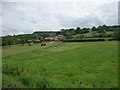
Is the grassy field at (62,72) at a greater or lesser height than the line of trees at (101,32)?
lesser

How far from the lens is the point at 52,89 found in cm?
1124

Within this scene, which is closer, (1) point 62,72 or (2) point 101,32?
(1) point 62,72

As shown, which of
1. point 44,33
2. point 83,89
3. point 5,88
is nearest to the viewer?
point 5,88

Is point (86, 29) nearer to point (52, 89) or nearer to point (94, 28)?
point (94, 28)

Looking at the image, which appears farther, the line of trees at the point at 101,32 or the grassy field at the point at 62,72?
the line of trees at the point at 101,32

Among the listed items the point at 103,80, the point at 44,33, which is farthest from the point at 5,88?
the point at 44,33

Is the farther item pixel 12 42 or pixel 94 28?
pixel 94 28

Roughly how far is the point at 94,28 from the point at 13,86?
12735 centimetres

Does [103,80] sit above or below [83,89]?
below

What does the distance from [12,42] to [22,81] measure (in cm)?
7780

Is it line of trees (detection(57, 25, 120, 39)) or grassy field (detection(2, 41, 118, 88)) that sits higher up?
line of trees (detection(57, 25, 120, 39))

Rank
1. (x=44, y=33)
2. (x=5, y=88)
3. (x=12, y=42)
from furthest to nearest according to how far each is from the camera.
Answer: (x=44, y=33) < (x=12, y=42) < (x=5, y=88)

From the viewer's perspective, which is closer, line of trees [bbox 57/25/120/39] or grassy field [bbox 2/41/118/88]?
grassy field [bbox 2/41/118/88]

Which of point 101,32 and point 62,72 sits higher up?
point 101,32
